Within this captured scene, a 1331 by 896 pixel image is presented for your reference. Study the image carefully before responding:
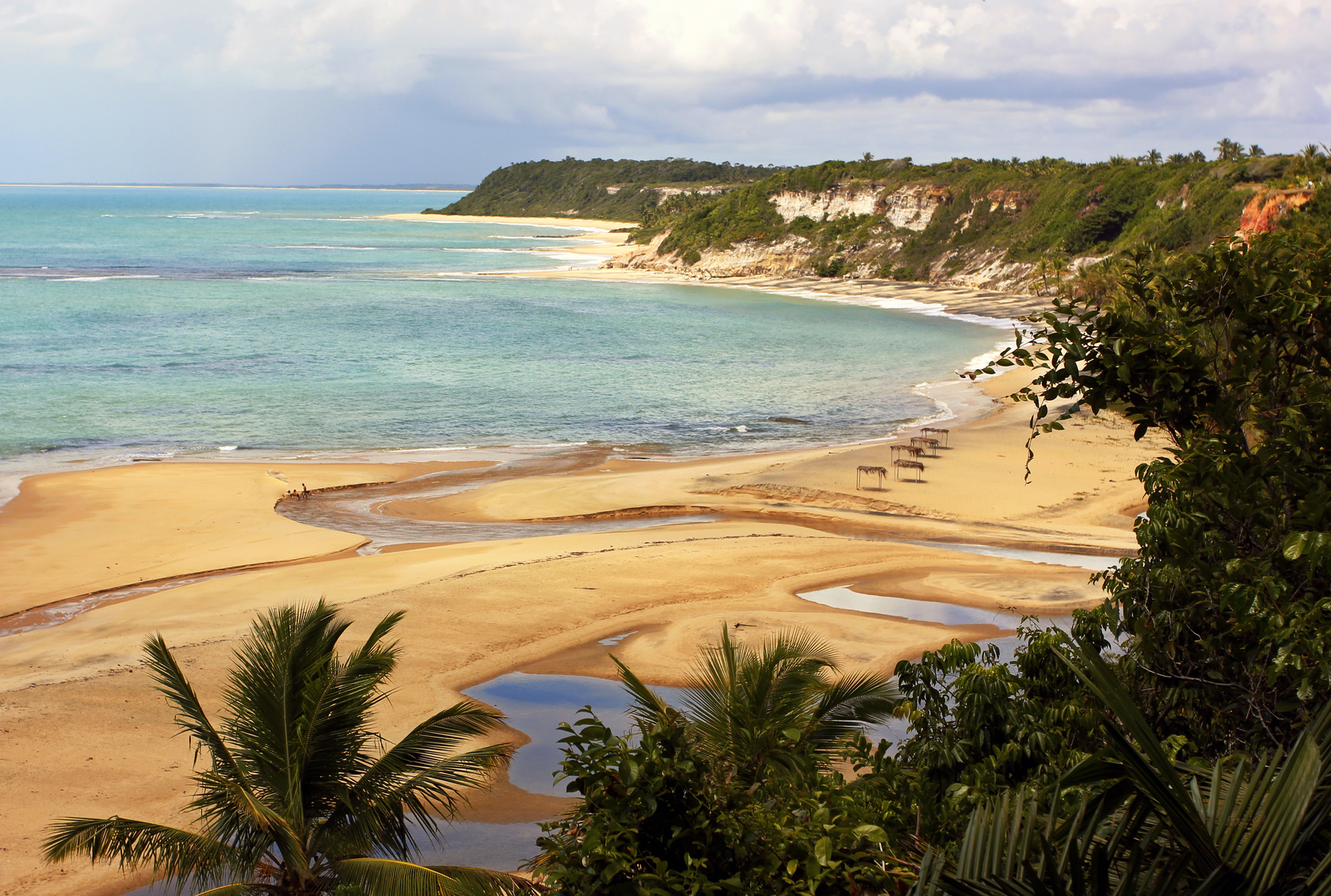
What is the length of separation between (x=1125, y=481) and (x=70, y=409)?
114 ft

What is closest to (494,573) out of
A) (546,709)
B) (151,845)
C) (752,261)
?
(546,709)

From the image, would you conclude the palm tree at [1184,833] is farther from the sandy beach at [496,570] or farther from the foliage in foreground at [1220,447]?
the sandy beach at [496,570]

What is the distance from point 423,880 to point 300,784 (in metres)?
1.37

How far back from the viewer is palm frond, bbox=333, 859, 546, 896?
677 cm

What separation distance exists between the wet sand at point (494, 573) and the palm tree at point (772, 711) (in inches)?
177

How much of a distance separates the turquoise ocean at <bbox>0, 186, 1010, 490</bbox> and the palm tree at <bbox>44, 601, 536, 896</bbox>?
23.9 meters

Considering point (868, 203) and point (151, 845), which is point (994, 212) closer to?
point (868, 203)

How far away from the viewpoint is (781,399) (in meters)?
40.9

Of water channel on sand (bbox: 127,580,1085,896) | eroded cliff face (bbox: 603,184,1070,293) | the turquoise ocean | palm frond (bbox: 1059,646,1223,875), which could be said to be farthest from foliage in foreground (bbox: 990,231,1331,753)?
eroded cliff face (bbox: 603,184,1070,293)

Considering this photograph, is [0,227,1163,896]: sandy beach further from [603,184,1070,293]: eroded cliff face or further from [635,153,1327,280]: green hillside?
Result: [603,184,1070,293]: eroded cliff face

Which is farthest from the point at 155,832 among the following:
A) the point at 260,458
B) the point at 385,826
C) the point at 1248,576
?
the point at 260,458

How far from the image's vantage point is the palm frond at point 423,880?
266 inches

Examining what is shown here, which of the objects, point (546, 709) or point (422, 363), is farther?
point (422, 363)

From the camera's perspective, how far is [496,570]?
745 inches
